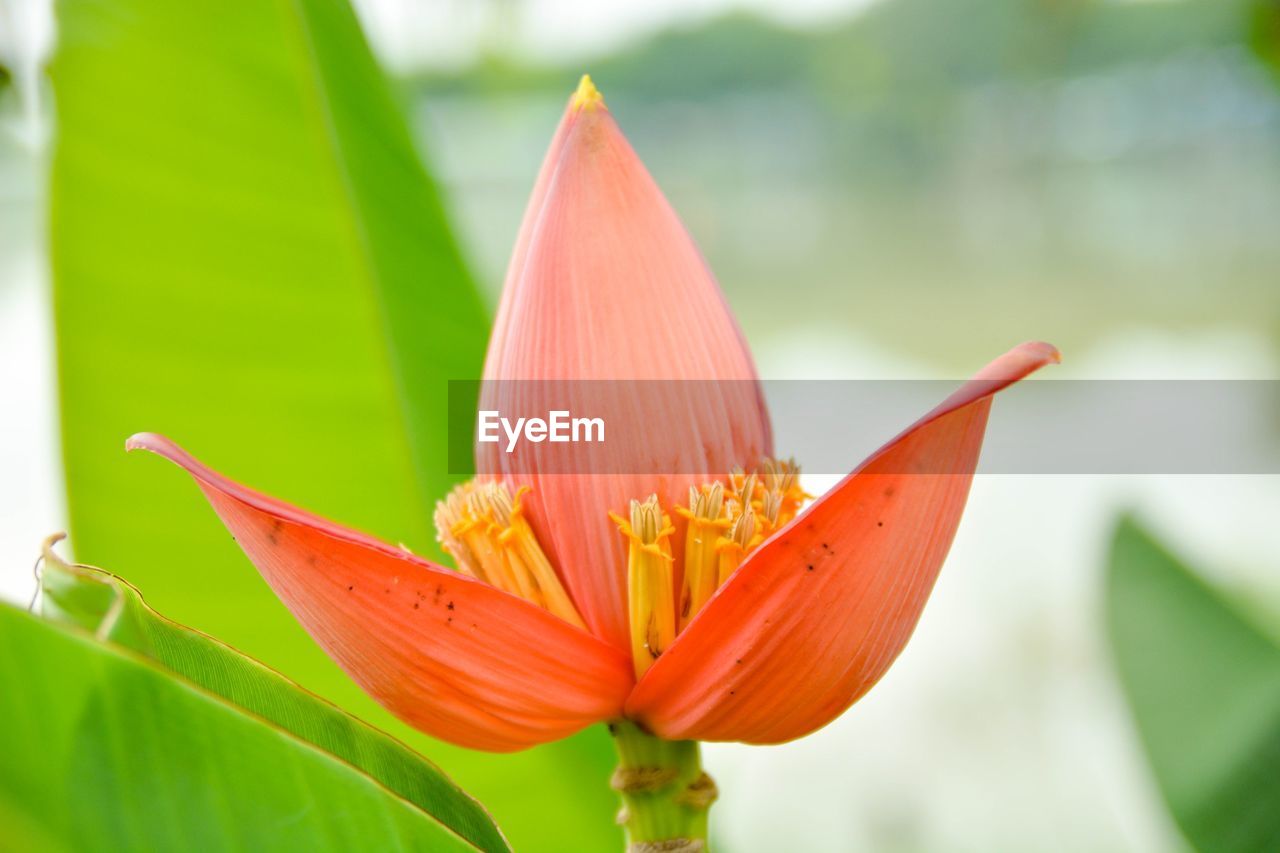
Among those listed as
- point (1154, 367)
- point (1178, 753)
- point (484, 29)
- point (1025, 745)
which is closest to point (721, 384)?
point (1178, 753)

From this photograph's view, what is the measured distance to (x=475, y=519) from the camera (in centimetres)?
22

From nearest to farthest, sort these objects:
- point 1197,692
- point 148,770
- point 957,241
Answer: point 148,770
point 1197,692
point 957,241

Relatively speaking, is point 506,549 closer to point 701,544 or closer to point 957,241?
point 701,544

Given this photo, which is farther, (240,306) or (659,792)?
(240,306)

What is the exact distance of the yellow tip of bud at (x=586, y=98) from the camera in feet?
0.73

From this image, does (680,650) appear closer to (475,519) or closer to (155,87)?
(475,519)

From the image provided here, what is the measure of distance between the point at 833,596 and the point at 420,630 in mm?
71

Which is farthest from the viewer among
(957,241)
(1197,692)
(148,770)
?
(957,241)

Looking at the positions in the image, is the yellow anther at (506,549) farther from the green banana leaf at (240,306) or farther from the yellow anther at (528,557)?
the green banana leaf at (240,306)

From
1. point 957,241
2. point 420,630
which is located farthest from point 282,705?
point 957,241

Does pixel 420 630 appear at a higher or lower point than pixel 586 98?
lower

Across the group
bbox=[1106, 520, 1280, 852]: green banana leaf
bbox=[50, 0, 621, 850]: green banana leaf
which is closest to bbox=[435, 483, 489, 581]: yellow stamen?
bbox=[50, 0, 621, 850]: green banana leaf

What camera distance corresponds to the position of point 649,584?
21 centimetres

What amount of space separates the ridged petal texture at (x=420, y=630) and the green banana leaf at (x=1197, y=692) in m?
0.20
